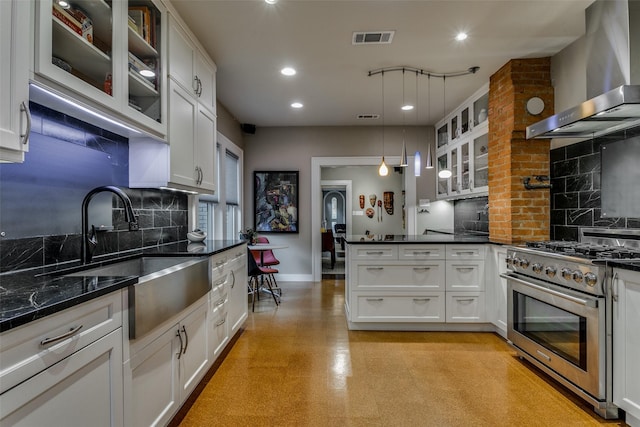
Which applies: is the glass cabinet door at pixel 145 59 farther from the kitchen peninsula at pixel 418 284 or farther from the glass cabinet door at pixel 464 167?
the glass cabinet door at pixel 464 167

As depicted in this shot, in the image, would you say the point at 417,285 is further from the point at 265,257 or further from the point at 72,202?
the point at 72,202

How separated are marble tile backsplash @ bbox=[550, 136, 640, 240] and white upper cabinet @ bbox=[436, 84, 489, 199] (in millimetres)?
754

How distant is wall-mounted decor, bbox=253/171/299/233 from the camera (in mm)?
5820

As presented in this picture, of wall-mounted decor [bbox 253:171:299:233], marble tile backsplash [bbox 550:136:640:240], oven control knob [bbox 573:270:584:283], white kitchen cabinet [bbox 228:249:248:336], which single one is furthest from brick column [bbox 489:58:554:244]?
wall-mounted decor [bbox 253:171:299:233]

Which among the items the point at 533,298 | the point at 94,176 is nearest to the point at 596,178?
the point at 533,298

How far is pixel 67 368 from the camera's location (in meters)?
1.05


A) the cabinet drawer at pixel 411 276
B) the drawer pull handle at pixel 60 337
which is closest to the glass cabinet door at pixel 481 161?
the cabinet drawer at pixel 411 276

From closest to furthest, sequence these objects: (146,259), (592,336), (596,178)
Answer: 1. (592,336)
2. (146,259)
3. (596,178)

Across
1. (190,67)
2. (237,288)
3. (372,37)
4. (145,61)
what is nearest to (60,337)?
(145,61)

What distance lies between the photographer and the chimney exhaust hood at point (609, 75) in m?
1.98

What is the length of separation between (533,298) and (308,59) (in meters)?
2.84

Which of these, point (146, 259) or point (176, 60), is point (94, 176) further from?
point (176, 60)

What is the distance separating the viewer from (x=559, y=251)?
234 cm

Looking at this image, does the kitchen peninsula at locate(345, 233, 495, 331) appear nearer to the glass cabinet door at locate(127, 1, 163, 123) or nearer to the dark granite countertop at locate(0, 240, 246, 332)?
the glass cabinet door at locate(127, 1, 163, 123)
